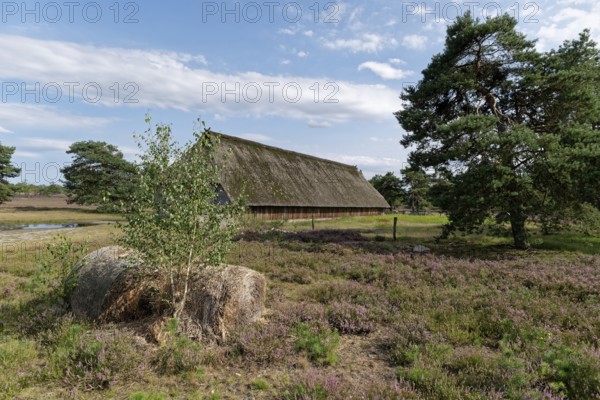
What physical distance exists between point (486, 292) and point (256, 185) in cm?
2511

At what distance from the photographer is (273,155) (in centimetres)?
3994

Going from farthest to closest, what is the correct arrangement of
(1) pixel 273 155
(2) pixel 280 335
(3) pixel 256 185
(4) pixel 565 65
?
(1) pixel 273 155
(3) pixel 256 185
(4) pixel 565 65
(2) pixel 280 335

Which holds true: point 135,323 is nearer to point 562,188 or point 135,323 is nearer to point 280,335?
point 280,335

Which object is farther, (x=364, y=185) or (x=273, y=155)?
(x=364, y=185)

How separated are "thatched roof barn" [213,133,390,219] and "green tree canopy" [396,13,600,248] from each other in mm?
14082

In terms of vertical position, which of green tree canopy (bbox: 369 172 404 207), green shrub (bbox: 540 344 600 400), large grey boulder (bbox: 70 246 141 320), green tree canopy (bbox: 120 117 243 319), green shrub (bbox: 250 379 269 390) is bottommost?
green shrub (bbox: 250 379 269 390)

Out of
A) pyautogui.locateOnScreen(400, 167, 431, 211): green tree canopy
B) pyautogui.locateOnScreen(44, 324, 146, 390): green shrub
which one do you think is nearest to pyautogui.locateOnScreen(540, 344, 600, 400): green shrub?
pyautogui.locateOnScreen(44, 324, 146, 390): green shrub

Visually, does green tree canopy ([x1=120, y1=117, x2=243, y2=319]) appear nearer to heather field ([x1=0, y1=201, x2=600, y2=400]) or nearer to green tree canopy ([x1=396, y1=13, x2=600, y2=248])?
heather field ([x1=0, y1=201, x2=600, y2=400])

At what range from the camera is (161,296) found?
6980 millimetres

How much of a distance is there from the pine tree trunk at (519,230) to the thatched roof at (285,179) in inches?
729

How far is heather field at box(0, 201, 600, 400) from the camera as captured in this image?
463 cm

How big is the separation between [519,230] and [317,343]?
14756mm

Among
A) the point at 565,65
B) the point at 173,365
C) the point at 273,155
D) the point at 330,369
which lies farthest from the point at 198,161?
the point at 273,155

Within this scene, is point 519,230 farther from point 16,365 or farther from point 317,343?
point 16,365
